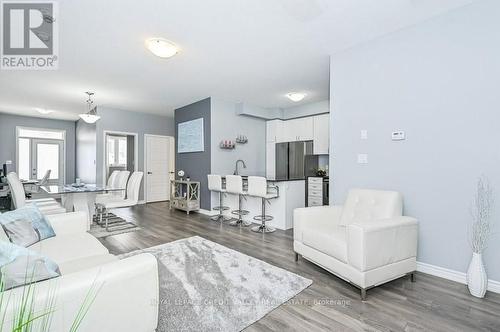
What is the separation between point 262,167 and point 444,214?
445 centimetres

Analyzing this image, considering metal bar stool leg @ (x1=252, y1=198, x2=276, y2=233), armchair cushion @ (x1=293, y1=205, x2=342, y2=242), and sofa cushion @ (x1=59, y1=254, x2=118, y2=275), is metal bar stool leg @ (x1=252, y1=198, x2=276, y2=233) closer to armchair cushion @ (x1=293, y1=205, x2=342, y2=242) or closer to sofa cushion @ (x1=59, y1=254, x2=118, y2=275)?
armchair cushion @ (x1=293, y1=205, x2=342, y2=242)

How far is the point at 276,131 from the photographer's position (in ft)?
21.2

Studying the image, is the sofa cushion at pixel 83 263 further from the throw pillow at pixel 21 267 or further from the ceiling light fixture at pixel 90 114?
the ceiling light fixture at pixel 90 114

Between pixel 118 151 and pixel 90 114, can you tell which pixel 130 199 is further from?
pixel 118 151

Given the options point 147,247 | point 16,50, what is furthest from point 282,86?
point 16,50

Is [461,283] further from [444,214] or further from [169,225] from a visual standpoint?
[169,225]

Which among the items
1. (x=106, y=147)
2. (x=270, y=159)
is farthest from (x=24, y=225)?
(x=270, y=159)

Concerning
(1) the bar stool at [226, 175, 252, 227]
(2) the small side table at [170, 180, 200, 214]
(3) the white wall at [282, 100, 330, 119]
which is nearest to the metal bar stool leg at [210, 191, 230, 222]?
(1) the bar stool at [226, 175, 252, 227]

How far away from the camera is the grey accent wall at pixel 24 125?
7.13m

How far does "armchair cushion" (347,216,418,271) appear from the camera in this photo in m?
1.97

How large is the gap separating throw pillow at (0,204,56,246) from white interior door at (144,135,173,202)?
5130mm

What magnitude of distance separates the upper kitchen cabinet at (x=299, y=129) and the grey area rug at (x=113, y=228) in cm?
409

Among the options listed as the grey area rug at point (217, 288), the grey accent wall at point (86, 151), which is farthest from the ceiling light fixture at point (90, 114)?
the grey area rug at point (217, 288)

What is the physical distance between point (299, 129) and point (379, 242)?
14.3ft
